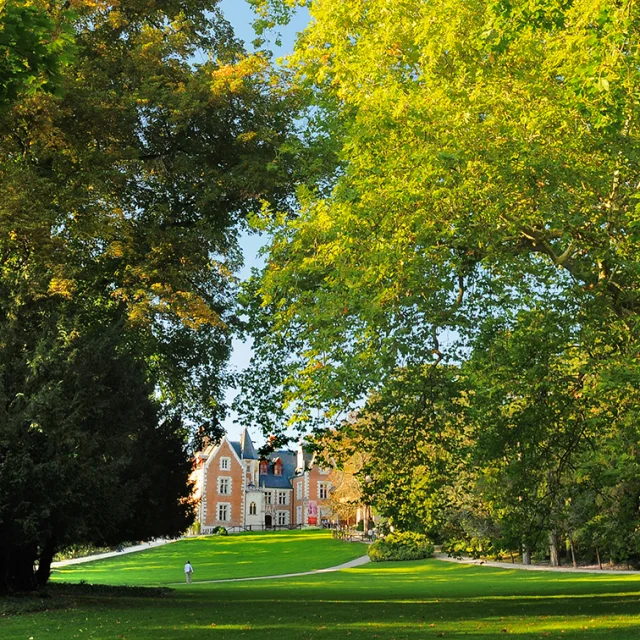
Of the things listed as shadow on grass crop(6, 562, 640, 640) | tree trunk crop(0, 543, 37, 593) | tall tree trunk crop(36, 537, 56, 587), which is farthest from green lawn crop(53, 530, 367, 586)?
shadow on grass crop(6, 562, 640, 640)

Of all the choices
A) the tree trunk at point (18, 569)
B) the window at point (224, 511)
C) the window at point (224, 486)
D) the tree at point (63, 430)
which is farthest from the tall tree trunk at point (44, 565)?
the window at point (224, 511)

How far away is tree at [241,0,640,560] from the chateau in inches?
2921

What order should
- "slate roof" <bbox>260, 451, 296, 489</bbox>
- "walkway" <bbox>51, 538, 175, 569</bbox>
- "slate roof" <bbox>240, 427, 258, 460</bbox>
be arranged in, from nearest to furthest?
"walkway" <bbox>51, 538, 175, 569</bbox> < "slate roof" <bbox>240, 427, 258, 460</bbox> < "slate roof" <bbox>260, 451, 296, 489</bbox>

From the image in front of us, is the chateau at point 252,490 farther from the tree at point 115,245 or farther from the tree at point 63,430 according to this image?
the tree at point 63,430

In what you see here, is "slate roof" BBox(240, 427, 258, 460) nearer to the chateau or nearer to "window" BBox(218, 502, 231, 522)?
the chateau

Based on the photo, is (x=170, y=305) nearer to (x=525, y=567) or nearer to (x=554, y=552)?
(x=525, y=567)

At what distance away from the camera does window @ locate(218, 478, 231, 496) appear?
92606mm

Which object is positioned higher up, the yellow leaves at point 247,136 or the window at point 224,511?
the yellow leaves at point 247,136

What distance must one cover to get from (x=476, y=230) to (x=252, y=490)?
88.1 meters

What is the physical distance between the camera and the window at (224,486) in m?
92.6

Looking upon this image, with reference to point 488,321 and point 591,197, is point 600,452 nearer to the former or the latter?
point 488,321

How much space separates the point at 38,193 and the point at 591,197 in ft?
44.2

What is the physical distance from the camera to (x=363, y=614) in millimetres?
18797

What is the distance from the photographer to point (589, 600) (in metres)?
21.3
